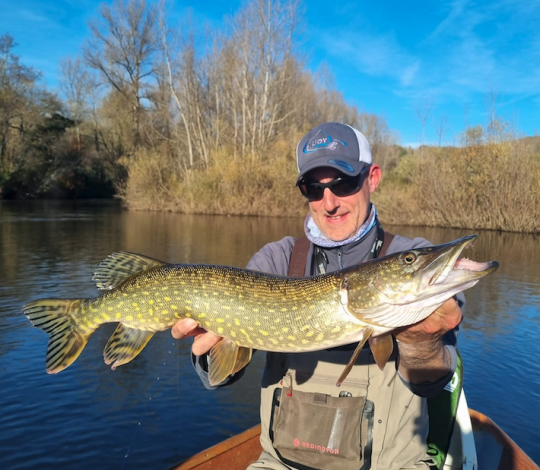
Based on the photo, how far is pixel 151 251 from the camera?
436 inches

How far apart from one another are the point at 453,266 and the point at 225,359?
112 centimetres

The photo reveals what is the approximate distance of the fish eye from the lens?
1773mm

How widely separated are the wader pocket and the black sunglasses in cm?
102

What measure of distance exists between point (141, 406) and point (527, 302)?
6.49 meters

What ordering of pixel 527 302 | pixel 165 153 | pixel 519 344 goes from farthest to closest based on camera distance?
pixel 165 153, pixel 527 302, pixel 519 344

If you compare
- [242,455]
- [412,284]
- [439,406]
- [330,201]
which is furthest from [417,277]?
[242,455]

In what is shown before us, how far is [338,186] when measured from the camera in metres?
2.34

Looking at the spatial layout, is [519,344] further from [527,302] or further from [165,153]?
[165,153]

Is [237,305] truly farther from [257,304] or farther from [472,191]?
[472,191]

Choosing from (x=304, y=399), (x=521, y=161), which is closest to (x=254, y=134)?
(x=521, y=161)

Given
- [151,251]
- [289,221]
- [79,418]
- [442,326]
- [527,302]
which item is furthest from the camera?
[289,221]

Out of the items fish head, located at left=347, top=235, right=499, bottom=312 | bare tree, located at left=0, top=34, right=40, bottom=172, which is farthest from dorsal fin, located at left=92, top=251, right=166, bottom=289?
bare tree, located at left=0, top=34, right=40, bottom=172

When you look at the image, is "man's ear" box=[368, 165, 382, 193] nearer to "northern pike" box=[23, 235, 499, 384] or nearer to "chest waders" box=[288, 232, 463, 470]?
"chest waders" box=[288, 232, 463, 470]

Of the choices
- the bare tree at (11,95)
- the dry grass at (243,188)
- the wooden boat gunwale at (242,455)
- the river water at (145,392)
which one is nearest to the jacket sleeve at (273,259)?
the wooden boat gunwale at (242,455)
